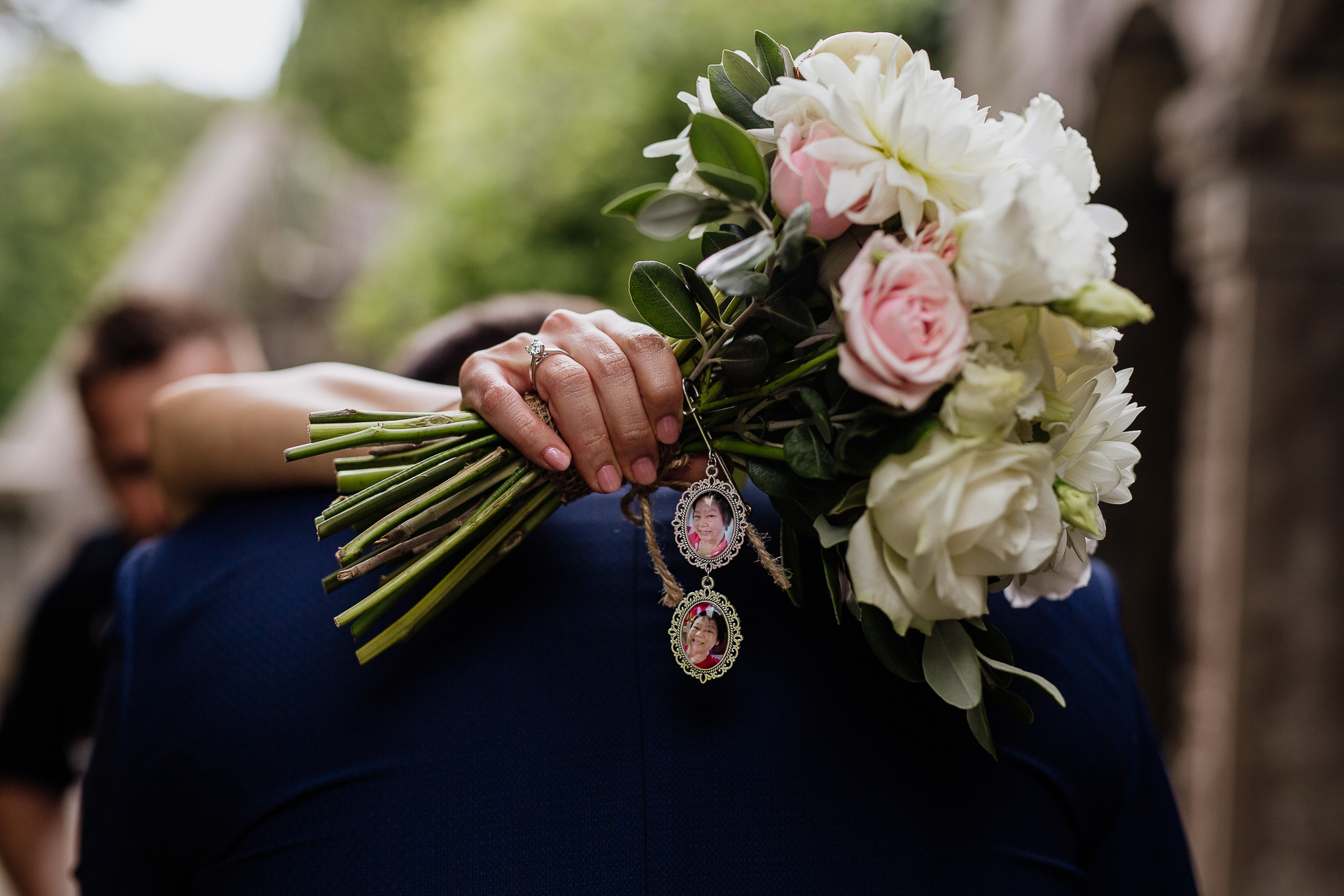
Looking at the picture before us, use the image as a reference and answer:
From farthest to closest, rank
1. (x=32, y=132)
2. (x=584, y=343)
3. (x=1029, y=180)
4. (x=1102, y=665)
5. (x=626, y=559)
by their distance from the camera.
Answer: (x=32, y=132), (x=1102, y=665), (x=626, y=559), (x=584, y=343), (x=1029, y=180)

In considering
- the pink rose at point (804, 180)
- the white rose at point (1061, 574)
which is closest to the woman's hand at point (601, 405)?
the pink rose at point (804, 180)

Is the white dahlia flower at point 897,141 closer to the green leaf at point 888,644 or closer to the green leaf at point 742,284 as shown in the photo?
the green leaf at point 742,284

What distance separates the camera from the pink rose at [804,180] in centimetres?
86

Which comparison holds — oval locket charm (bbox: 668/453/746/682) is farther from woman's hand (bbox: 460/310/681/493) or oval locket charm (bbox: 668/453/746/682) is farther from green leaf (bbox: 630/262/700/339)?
green leaf (bbox: 630/262/700/339)

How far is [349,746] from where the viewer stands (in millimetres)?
1002

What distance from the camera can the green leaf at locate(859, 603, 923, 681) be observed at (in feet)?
3.03

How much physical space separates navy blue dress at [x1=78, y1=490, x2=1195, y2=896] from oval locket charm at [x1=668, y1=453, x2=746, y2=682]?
0.17 feet

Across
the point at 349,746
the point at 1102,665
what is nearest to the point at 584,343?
the point at 349,746

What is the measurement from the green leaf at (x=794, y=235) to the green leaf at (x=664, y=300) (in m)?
0.15

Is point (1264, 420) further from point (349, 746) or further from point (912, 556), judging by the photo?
point (349, 746)

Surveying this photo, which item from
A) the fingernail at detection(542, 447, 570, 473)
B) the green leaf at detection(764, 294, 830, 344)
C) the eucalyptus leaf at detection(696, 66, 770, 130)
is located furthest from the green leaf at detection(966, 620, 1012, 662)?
the eucalyptus leaf at detection(696, 66, 770, 130)

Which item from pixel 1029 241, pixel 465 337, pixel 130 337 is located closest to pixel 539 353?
pixel 1029 241

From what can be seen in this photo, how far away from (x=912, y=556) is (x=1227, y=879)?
3.27 meters

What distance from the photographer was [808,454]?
0.90 m
